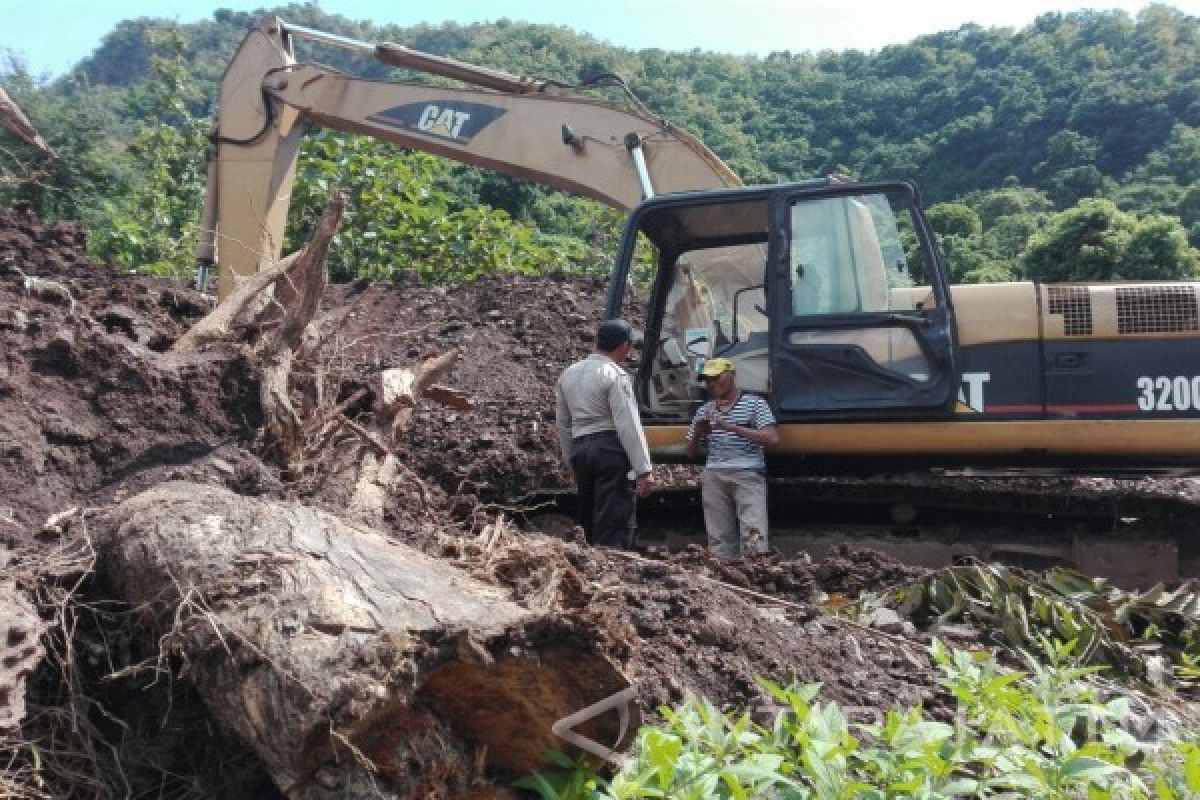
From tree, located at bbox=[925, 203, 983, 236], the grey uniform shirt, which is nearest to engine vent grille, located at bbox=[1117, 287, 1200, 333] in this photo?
the grey uniform shirt

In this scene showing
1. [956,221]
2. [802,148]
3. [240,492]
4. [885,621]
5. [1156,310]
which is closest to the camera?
[240,492]

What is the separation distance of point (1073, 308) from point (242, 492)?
4.26 metres

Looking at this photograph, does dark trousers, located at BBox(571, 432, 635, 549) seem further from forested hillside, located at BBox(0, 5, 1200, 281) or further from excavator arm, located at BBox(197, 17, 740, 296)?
forested hillside, located at BBox(0, 5, 1200, 281)

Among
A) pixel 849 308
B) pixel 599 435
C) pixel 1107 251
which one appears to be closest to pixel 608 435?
pixel 599 435

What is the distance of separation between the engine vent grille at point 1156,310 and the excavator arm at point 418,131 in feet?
8.19

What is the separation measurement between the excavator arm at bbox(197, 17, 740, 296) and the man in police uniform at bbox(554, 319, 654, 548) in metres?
1.70

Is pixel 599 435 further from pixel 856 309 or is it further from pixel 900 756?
pixel 900 756

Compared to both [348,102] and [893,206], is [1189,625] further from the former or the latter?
[348,102]

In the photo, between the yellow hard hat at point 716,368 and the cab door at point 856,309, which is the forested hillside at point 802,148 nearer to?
the yellow hard hat at point 716,368

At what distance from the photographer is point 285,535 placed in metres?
3.77

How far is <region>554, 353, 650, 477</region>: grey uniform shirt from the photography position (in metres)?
6.97

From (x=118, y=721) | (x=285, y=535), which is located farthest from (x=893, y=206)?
(x=118, y=721)

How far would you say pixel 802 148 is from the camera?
39594 mm

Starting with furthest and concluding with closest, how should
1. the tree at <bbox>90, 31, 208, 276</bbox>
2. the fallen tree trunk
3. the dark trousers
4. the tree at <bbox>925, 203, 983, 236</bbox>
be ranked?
the tree at <bbox>925, 203, 983, 236</bbox> → the tree at <bbox>90, 31, 208, 276</bbox> → the dark trousers → the fallen tree trunk
